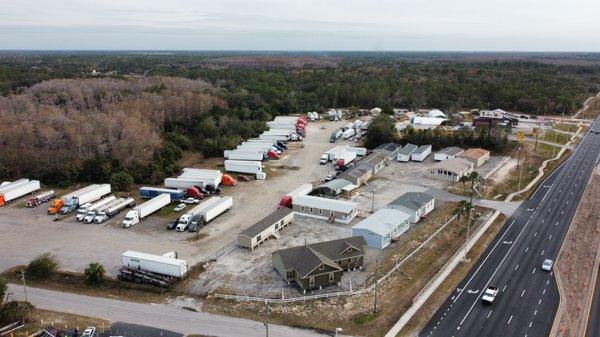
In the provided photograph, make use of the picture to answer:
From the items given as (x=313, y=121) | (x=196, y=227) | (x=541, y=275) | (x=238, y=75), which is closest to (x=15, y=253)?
(x=196, y=227)

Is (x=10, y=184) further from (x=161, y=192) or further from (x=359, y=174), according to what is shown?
(x=359, y=174)

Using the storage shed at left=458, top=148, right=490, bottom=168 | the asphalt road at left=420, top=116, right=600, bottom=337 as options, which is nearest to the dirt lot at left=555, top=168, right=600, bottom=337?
the asphalt road at left=420, top=116, right=600, bottom=337

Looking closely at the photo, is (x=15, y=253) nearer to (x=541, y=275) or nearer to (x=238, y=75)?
(x=541, y=275)

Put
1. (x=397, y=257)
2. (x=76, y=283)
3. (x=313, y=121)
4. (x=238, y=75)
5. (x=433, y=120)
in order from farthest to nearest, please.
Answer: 1. (x=238, y=75)
2. (x=313, y=121)
3. (x=433, y=120)
4. (x=397, y=257)
5. (x=76, y=283)

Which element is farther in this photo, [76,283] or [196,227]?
[196,227]

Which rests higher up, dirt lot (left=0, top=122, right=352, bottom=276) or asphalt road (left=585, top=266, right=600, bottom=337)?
asphalt road (left=585, top=266, right=600, bottom=337)

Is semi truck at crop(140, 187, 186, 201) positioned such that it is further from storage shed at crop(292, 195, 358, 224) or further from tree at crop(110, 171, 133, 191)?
storage shed at crop(292, 195, 358, 224)

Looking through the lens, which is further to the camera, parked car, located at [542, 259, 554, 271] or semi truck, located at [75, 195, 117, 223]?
semi truck, located at [75, 195, 117, 223]

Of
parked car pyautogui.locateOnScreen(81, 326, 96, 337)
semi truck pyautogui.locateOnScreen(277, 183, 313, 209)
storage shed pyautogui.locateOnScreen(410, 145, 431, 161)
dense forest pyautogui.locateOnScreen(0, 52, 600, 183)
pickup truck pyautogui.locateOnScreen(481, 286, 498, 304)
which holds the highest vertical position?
dense forest pyautogui.locateOnScreen(0, 52, 600, 183)
